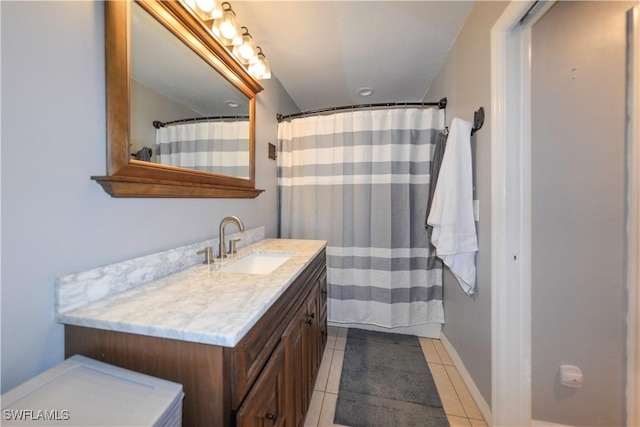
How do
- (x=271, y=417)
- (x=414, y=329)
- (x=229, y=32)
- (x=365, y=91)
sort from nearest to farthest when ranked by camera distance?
1. (x=271, y=417)
2. (x=229, y=32)
3. (x=414, y=329)
4. (x=365, y=91)

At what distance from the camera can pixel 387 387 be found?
56.5 inches

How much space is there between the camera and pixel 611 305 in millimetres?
1070

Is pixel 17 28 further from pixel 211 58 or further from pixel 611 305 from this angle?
pixel 611 305

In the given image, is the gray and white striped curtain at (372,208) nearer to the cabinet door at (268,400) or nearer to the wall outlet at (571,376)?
the wall outlet at (571,376)

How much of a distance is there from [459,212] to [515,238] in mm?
350

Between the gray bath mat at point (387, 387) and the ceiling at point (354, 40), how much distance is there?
2.29m

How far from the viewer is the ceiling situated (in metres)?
1.37

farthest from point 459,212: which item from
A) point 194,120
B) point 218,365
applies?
point 194,120

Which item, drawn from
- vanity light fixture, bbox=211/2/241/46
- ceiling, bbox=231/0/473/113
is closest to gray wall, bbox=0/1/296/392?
vanity light fixture, bbox=211/2/241/46

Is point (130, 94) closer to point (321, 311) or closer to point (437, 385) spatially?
point (321, 311)

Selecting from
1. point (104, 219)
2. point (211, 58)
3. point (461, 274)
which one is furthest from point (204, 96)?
point (461, 274)

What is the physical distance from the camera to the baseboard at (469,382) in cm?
122

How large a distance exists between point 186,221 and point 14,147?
1.95 ft

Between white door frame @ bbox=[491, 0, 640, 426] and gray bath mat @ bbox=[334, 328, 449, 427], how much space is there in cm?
37
